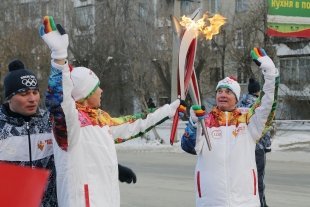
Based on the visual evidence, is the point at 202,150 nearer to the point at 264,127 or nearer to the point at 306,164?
the point at 264,127

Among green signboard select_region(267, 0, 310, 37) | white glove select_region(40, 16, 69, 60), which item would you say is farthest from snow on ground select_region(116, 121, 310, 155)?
white glove select_region(40, 16, 69, 60)

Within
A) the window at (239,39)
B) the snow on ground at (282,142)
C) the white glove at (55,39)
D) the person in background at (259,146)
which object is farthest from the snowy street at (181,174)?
the window at (239,39)

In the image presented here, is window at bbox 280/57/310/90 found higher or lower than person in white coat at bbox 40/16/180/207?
lower

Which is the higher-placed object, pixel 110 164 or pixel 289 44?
pixel 110 164

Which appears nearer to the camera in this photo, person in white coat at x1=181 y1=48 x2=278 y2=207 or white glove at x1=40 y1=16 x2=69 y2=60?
white glove at x1=40 y1=16 x2=69 y2=60

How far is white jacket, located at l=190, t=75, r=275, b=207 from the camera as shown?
4.03 m

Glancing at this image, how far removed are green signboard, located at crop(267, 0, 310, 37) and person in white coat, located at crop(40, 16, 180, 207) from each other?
14.1 m

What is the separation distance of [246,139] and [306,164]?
887 cm

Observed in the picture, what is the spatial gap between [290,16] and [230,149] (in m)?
13.4

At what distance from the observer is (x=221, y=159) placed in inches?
Answer: 160

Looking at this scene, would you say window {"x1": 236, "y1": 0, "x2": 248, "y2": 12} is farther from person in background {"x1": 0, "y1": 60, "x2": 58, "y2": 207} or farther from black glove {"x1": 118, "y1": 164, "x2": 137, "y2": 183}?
person in background {"x1": 0, "y1": 60, "x2": 58, "y2": 207}

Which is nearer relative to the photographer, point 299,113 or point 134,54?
point 134,54

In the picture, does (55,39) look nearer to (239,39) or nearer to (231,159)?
(231,159)

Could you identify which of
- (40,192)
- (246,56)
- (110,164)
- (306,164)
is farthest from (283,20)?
(40,192)
